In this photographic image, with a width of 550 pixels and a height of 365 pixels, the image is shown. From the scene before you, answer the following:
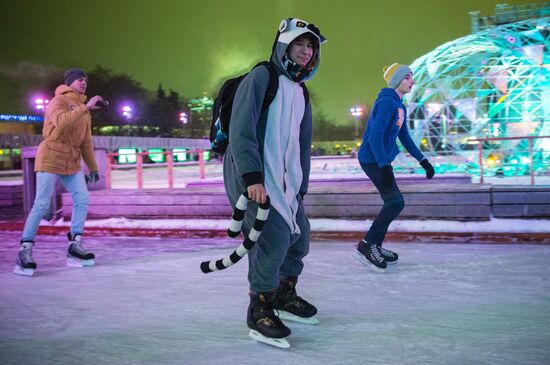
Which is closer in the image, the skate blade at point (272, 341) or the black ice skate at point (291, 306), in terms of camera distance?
the skate blade at point (272, 341)

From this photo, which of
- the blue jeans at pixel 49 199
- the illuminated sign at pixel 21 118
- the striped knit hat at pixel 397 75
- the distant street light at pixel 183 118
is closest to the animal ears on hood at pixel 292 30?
the striped knit hat at pixel 397 75

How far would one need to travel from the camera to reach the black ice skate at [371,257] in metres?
4.20

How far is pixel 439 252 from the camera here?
4.99 meters

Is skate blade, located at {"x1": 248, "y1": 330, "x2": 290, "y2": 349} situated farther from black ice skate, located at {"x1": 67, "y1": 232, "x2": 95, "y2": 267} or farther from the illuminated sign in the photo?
the illuminated sign

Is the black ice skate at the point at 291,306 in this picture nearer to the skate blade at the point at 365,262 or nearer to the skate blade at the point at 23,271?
the skate blade at the point at 365,262

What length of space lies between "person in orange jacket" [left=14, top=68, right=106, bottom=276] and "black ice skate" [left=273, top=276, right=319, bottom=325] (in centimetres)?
246

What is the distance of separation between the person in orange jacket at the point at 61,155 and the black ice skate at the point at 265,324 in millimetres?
2588

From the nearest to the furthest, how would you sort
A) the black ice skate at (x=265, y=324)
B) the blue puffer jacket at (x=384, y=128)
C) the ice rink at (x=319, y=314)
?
1. the ice rink at (x=319, y=314)
2. the black ice skate at (x=265, y=324)
3. the blue puffer jacket at (x=384, y=128)

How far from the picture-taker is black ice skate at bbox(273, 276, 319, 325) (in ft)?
9.53

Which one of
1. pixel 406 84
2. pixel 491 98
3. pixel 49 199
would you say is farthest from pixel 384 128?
pixel 491 98

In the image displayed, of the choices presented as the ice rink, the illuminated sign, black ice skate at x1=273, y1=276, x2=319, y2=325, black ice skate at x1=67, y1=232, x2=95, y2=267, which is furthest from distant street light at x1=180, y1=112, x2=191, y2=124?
black ice skate at x1=273, y1=276, x2=319, y2=325

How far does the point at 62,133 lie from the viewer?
457cm

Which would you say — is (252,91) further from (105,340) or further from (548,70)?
(548,70)

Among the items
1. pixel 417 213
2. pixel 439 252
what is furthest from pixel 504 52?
pixel 439 252
